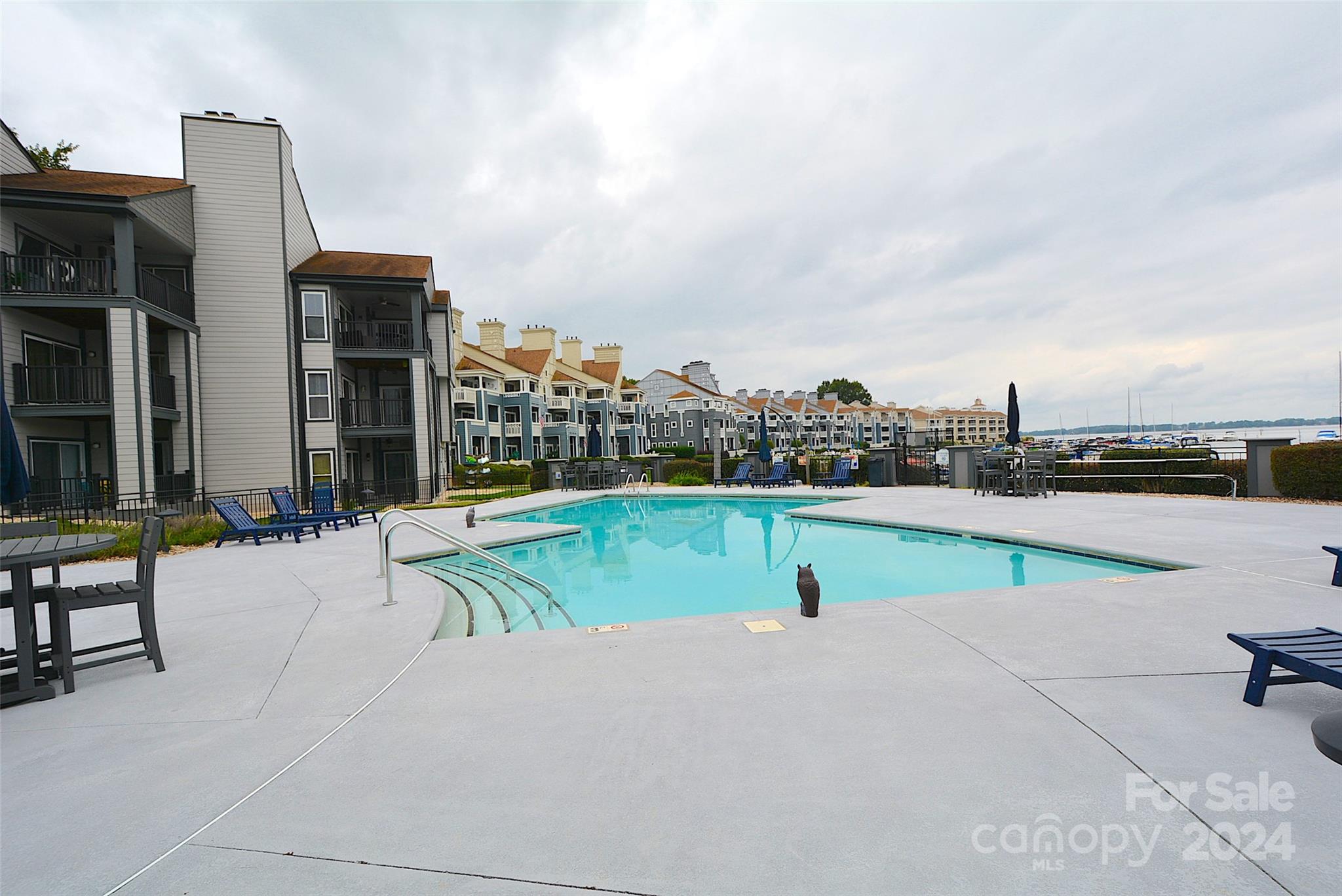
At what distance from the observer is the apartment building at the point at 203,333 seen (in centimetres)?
1409

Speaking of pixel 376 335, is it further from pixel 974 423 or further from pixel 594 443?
pixel 974 423

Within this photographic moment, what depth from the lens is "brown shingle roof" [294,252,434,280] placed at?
19834 mm

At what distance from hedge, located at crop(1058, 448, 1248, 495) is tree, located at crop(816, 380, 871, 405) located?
8905cm

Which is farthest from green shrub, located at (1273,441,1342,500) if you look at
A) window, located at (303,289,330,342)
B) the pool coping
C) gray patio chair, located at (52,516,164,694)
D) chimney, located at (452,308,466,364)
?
chimney, located at (452,308,466,364)

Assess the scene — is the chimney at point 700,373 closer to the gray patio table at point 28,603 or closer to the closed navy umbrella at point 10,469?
the closed navy umbrella at point 10,469

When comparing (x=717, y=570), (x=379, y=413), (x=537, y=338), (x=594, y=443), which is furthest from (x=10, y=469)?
(x=537, y=338)

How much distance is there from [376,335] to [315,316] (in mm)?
1917

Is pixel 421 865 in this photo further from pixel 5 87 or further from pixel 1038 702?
pixel 5 87

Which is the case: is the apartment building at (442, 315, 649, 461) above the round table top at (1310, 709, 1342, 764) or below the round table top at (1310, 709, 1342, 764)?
above

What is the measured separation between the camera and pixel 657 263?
26.6 metres

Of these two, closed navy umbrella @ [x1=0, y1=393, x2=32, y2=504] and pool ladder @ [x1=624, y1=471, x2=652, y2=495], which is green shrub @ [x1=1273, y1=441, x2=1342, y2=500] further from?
closed navy umbrella @ [x1=0, y1=393, x2=32, y2=504]

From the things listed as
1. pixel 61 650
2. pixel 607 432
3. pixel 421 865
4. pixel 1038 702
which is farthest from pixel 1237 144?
pixel 607 432

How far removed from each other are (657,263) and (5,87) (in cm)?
2097

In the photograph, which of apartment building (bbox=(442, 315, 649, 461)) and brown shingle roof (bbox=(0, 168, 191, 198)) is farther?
apartment building (bbox=(442, 315, 649, 461))
